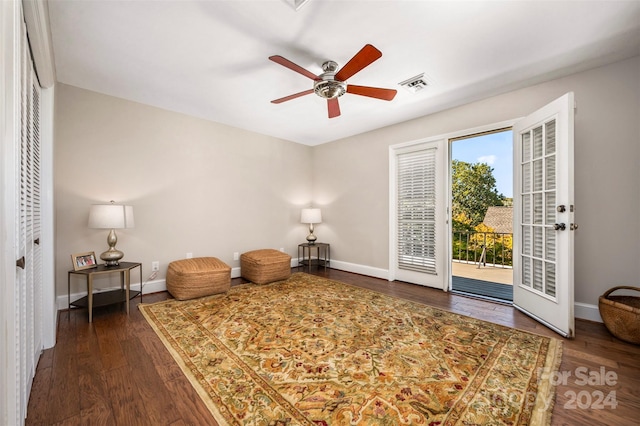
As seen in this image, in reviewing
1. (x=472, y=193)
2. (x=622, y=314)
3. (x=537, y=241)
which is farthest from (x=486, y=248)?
(x=622, y=314)

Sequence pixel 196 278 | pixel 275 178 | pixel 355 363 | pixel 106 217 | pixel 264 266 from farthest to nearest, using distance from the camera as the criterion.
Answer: pixel 275 178, pixel 264 266, pixel 196 278, pixel 106 217, pixel 355 363

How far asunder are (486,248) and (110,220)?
6513 mm

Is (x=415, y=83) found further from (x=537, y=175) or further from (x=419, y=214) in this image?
(x=419, y=214)

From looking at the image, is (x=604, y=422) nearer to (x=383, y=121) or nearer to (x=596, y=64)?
(x=596, y=64)

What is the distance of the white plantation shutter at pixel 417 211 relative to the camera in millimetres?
3820

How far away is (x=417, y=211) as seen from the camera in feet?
13.1

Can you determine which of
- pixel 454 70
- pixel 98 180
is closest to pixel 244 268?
pixel 98 180

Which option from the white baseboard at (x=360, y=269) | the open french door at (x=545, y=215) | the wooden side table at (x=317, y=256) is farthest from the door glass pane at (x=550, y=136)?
the wooden side table at (x=317, y=256)

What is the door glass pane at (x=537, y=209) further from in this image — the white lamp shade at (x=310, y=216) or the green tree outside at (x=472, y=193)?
the green tree outside at (x=472, y=193)

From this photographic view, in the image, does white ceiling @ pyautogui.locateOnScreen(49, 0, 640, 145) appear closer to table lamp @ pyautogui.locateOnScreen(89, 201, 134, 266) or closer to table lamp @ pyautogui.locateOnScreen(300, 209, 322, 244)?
table lamp @ pyautogui.locateOnScreen(89, 201, 134, 266)

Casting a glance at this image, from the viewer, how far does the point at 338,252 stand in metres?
5.04

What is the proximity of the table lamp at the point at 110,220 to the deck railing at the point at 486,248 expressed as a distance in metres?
6.15

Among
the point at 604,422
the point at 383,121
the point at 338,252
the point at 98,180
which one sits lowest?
the point at 604,422

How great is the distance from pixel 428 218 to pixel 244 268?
2.91m
